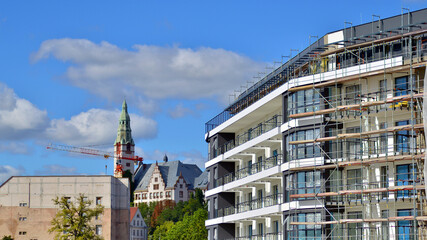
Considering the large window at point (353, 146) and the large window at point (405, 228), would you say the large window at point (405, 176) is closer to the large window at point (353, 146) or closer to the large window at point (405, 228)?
the large window at point (405, 228)

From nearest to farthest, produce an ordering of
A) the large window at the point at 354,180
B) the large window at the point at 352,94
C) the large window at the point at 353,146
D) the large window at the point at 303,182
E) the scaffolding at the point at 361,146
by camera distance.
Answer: the scaffolding at the point at 361,146 < the large window at the point at 354,180 < the large window at the point at 353,146 < the large window at the point at 352,94 < the large window at the point at 303,182

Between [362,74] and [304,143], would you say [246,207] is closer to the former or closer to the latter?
[304,143]

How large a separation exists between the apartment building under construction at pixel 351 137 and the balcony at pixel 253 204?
24 centimetres

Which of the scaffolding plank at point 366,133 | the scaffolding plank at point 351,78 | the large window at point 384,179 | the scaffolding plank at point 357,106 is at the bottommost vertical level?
the large window at point 384,179

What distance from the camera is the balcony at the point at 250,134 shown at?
221 ft

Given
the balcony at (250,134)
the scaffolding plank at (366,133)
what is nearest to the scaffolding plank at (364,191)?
the scaffolding plank at (366,133)

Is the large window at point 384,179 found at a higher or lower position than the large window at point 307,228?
higher

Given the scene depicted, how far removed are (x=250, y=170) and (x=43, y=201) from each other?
207 ft

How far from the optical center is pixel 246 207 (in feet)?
244

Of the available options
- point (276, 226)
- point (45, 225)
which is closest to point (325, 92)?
point (276, 226)

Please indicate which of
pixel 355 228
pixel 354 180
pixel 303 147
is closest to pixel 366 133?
pixel 354 180

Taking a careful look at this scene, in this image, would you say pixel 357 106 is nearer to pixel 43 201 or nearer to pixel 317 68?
pixel 317 68

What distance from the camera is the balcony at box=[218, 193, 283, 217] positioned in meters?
65.8

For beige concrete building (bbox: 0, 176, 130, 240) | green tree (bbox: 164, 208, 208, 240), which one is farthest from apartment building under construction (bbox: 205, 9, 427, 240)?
beige concrete building (bbox: 0, 176, 130, 240)
